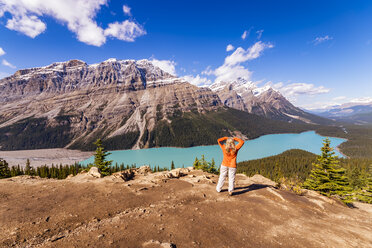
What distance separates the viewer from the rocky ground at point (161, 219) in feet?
18.3

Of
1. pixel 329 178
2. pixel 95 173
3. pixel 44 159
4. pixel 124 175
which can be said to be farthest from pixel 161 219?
pixel 44 159

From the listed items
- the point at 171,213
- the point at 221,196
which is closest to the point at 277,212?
the point at 221,196

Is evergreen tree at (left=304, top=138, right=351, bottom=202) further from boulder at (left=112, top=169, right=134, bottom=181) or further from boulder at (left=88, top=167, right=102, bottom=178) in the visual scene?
boulder at (left=88, top=167, right=102, bottom=178)

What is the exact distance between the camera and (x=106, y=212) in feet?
25.7

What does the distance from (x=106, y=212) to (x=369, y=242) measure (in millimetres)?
11946

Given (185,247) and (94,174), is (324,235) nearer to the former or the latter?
Result: (185,247)

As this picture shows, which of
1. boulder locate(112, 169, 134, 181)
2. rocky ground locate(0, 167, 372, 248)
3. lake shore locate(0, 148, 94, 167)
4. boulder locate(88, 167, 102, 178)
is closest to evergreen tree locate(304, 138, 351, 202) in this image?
rocky ground locate(0, 167, 372, 248)

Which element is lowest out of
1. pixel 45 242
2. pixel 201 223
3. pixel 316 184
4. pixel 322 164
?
pixel 316 184

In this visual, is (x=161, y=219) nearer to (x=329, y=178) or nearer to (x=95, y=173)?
(x=95, y=173)

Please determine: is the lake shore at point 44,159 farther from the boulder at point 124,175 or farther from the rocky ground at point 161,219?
the rocky ground at point 161,219

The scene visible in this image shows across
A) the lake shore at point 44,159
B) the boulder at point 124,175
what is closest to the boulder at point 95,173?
the boulder at point 124,175

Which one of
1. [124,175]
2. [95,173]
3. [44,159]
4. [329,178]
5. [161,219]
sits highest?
[161,219]

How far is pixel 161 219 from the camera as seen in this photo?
696cm

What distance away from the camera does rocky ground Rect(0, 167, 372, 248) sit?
5578 millimetres
